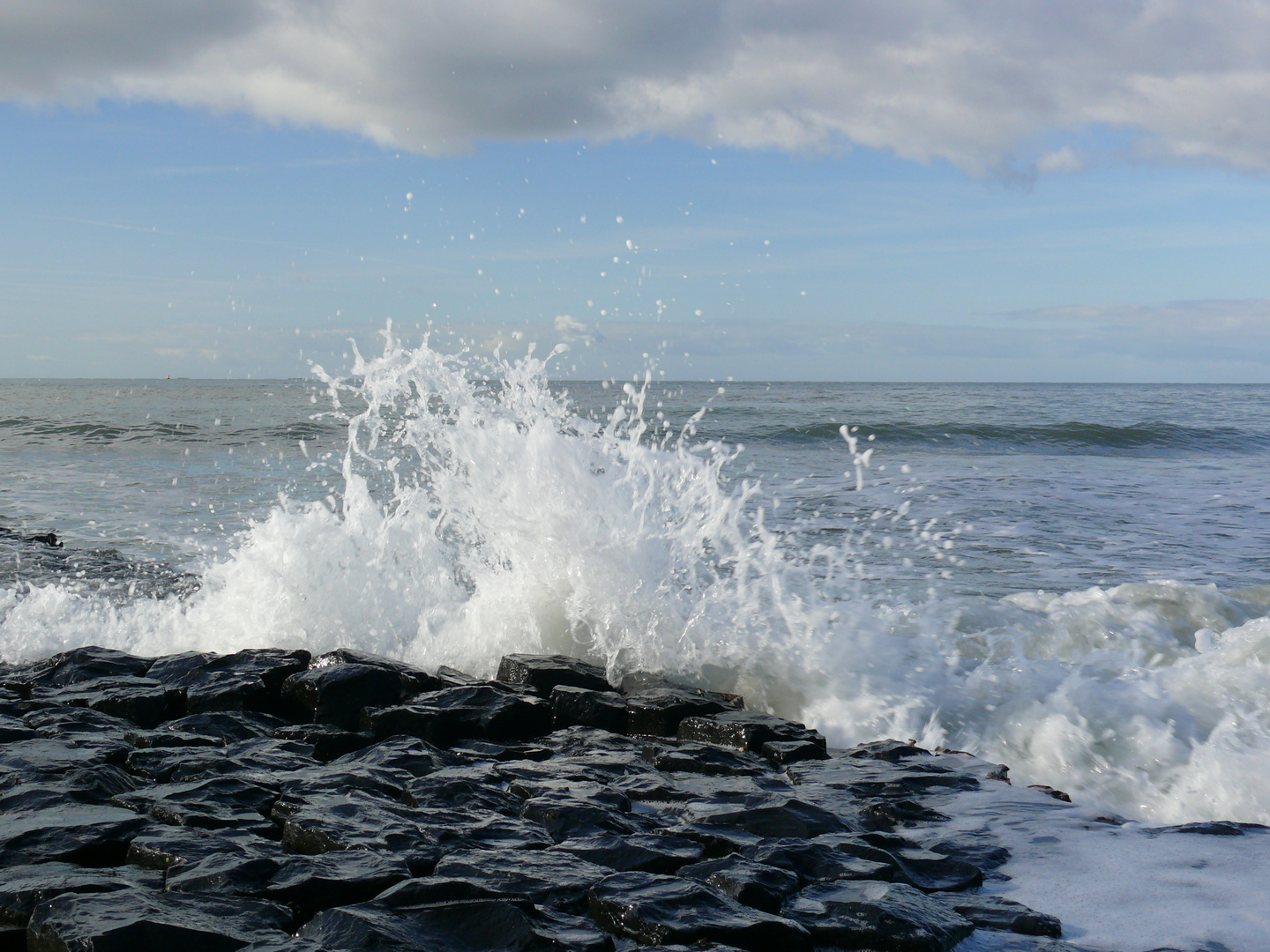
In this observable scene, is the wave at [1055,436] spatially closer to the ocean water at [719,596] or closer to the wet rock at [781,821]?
the ocean water at [719,596]

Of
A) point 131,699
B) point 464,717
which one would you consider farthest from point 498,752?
point 131,699

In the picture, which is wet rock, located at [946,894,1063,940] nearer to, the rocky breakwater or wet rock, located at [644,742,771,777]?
the rocky breakwater

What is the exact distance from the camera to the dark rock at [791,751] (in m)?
3.99

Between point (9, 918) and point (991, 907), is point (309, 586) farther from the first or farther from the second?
point (991, 907)

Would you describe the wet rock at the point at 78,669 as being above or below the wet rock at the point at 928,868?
below

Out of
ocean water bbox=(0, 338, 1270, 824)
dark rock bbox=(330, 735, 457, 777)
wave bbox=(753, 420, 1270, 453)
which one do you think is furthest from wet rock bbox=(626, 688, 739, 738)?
wave bbox=(753, 420, 1270, 453)

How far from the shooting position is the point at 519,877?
2.57 m

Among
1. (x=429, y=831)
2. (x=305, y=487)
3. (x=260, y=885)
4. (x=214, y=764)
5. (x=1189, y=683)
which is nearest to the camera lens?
(x=260, y=885)

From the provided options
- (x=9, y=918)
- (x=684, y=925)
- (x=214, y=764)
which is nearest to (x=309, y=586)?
(x=214, y=764)

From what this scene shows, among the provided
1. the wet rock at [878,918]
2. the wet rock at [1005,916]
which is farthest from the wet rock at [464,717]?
the wet rock at [1005,916]

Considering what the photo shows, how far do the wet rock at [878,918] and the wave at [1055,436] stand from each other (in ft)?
63.0

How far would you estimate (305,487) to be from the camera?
13000 millimetres

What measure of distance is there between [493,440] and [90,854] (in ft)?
12.2

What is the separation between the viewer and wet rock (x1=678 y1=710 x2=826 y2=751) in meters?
4.11
